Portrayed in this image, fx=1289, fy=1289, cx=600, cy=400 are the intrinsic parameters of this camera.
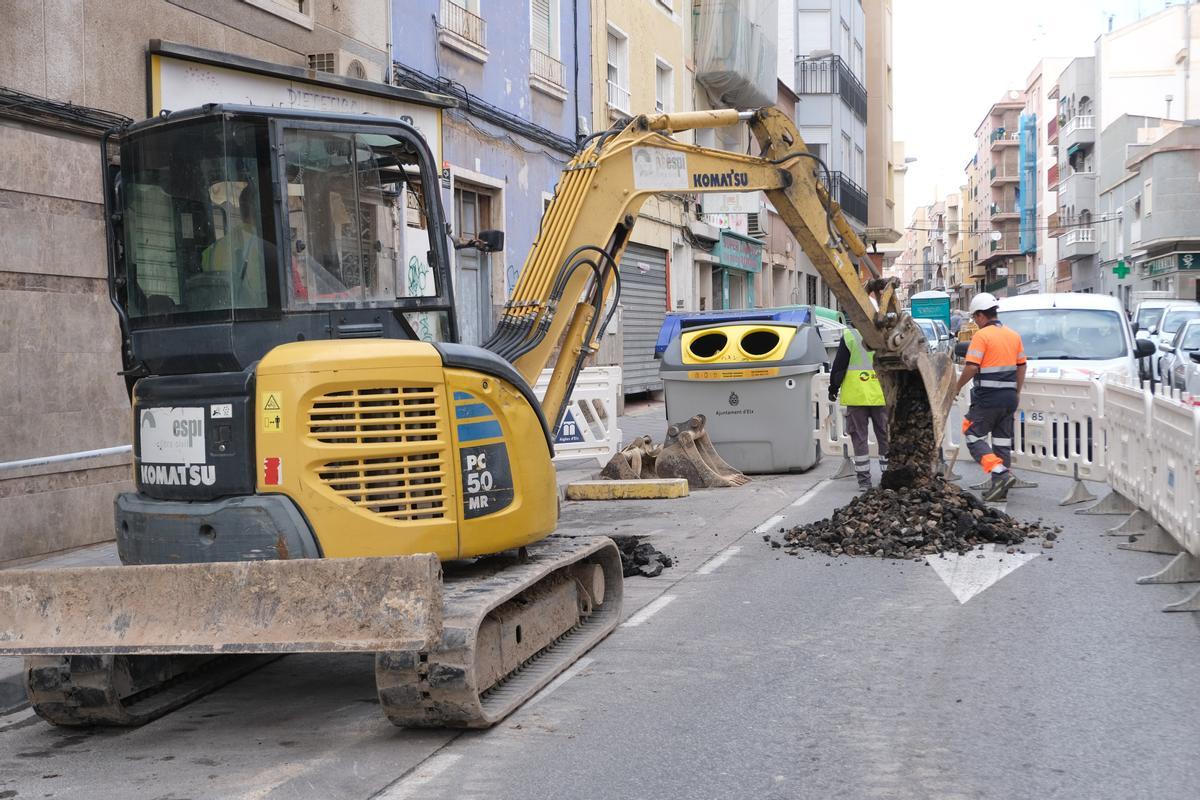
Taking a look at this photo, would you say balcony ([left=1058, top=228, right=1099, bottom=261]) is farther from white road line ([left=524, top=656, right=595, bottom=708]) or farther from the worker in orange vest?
white road line ([left=524, top=656, right=595, bottom=708])

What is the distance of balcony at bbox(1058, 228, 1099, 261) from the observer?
71.2 m

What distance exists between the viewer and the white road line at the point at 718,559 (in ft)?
30.0

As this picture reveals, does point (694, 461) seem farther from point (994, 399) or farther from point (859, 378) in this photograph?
point (994, 399)

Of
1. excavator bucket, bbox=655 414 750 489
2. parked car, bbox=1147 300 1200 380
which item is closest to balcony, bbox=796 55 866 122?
parked car, bbox=1147 300 1200 380

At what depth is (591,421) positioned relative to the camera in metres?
15.2

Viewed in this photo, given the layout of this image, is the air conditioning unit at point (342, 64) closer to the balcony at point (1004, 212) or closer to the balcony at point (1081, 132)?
the balcony at point (1081, 132)

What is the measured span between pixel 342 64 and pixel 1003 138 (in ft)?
343

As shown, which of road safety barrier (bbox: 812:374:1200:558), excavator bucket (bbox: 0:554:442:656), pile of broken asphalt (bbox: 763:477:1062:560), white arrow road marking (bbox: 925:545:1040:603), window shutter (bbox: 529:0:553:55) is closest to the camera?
excavator bucket (bbox: 0:554:442:656)

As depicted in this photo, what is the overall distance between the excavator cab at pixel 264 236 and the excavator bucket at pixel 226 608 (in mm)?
990

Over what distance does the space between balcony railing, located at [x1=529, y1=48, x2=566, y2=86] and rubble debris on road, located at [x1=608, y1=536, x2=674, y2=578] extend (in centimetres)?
1249

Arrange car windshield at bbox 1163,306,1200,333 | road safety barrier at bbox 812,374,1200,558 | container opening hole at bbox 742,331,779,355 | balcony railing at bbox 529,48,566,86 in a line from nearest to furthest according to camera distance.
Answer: road safety barrier at bbox 812,374,1200,558
container opening hole at bbox 742,331,779,355
balcony railing at bbox 529,48,566,86
car windshield at bbox 1163,306,1200,333

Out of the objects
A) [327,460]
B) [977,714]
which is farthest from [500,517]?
[977,714]

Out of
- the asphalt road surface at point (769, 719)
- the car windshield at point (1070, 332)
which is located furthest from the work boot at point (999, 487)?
the car windshield at point (1070, 332)

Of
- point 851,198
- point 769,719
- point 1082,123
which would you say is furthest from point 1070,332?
point 1082,123
